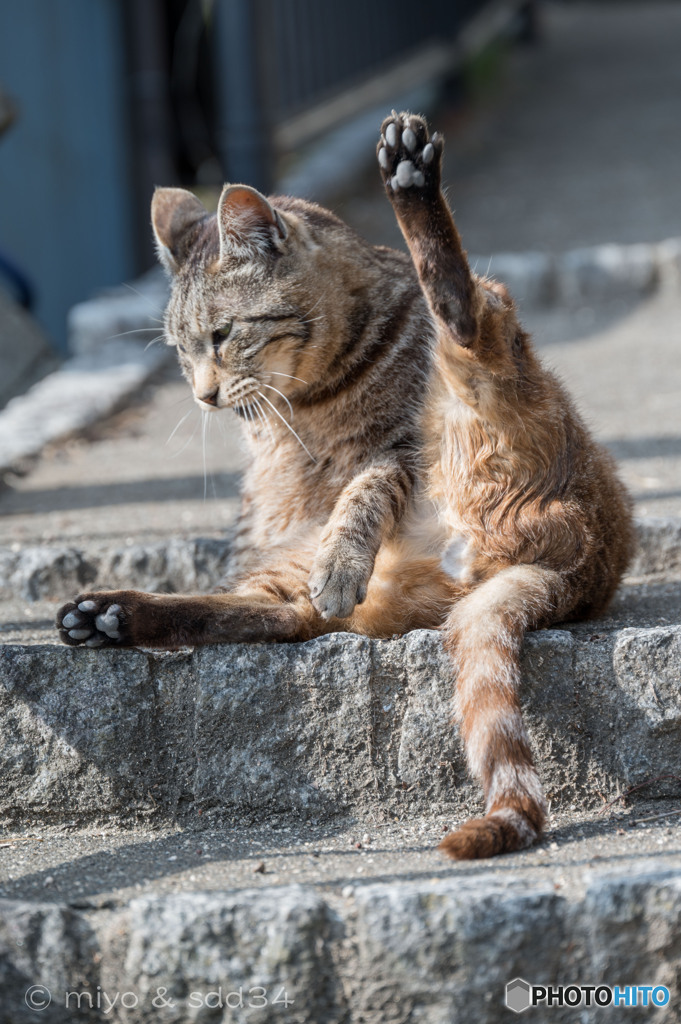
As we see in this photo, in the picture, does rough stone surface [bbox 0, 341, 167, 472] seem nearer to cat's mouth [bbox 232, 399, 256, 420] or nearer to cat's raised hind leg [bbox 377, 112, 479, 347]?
cat's mouth [bbox 232, 399, 256, 420]

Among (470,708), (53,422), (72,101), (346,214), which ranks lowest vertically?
(470,708)

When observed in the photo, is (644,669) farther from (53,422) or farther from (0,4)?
(0,4)

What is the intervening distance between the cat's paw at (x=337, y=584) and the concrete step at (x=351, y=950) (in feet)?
2.13

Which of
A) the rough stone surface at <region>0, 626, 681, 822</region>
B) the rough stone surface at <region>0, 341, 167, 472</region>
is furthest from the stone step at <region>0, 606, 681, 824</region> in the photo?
the rough stone surface at <region>0, 341, 167, 472</region>

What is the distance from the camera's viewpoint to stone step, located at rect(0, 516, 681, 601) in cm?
313

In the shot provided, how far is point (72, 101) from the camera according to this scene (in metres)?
7.89

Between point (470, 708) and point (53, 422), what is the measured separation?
302cm

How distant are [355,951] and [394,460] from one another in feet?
4.05

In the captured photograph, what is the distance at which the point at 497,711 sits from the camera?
6.91ft

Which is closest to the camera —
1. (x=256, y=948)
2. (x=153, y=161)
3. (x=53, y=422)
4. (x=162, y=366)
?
(x=256, y=948)

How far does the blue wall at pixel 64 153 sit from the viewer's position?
7.08m

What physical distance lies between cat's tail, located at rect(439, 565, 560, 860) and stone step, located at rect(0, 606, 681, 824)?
2.8 inches

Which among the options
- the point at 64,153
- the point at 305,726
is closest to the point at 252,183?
the point at 64,153

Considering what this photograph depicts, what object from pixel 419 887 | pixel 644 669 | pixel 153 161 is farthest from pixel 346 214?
pixel 419 887
